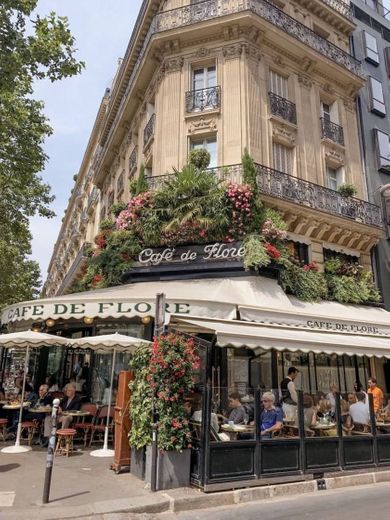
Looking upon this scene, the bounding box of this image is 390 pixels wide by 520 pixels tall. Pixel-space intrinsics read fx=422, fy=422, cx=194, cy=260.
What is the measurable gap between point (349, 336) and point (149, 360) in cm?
505

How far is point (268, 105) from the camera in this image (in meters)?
14.1

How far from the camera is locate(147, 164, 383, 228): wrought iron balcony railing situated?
497 inches

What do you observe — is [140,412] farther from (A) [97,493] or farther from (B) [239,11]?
(B) [239,11]

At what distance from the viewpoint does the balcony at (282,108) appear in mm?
14250

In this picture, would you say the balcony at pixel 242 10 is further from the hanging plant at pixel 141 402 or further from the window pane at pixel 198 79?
the hanging plant at pixel 141 402

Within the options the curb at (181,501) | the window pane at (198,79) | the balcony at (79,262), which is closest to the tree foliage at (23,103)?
the balcony at (79,262)

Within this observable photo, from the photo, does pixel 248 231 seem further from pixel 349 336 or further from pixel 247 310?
pixel 349 336

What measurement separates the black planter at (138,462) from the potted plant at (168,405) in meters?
0.11

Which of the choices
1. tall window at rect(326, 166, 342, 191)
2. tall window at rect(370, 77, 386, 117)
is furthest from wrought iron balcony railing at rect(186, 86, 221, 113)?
tall window at rect(370, 77, 386, 117)

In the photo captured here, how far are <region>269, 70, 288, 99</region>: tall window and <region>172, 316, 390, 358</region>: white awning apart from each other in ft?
30.5

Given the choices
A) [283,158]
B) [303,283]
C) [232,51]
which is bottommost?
[303,283]

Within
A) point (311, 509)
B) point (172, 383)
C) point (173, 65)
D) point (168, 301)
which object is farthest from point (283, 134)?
point (311, 509)

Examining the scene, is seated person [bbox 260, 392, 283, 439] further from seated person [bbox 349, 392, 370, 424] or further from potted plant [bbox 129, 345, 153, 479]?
potted plant [bbox 129, 345, 153, 479]

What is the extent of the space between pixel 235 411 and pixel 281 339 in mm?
1539
